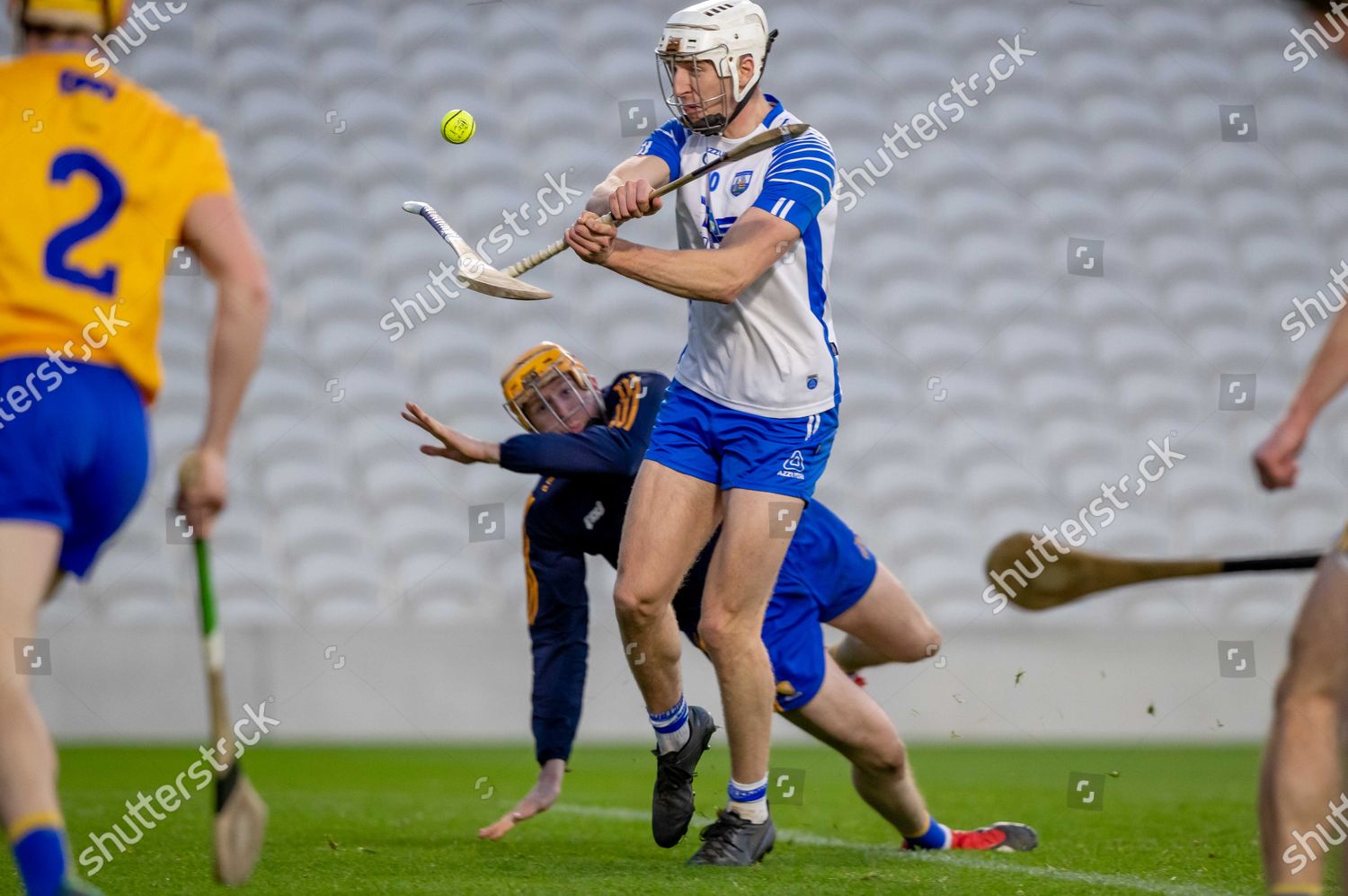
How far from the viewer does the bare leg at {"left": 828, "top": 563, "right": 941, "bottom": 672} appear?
4.71 metres

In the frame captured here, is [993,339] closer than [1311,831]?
No

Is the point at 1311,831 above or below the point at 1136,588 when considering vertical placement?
above

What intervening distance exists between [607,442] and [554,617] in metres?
0.63

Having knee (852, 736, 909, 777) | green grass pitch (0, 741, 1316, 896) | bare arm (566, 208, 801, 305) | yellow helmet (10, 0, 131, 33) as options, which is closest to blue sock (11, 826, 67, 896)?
green grass pitch (0, 741, 1316, 896)

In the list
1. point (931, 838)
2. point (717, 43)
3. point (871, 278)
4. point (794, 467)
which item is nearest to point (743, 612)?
point (794, 467)

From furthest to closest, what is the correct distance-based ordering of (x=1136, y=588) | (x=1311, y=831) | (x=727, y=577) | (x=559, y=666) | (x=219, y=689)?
(x=1136, y=588)
(x=559, y=666)
(x=727, y=577)
(x=219, y=689)
(x=1311, y=831)

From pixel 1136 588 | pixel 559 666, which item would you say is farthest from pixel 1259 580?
pixel 559 666

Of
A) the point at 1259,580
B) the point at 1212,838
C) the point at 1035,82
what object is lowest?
the point at 1259,580

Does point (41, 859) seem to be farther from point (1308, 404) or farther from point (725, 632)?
point (1308, 404)

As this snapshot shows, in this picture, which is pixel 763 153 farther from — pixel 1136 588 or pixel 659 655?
pixel 1136 588

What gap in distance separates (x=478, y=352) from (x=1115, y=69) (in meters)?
5.99

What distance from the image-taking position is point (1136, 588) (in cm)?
1054

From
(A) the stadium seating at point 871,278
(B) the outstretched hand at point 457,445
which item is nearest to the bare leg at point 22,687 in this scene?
(B) the outstretched hand at point 457,445

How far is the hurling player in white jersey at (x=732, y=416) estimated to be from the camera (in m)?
4.02
